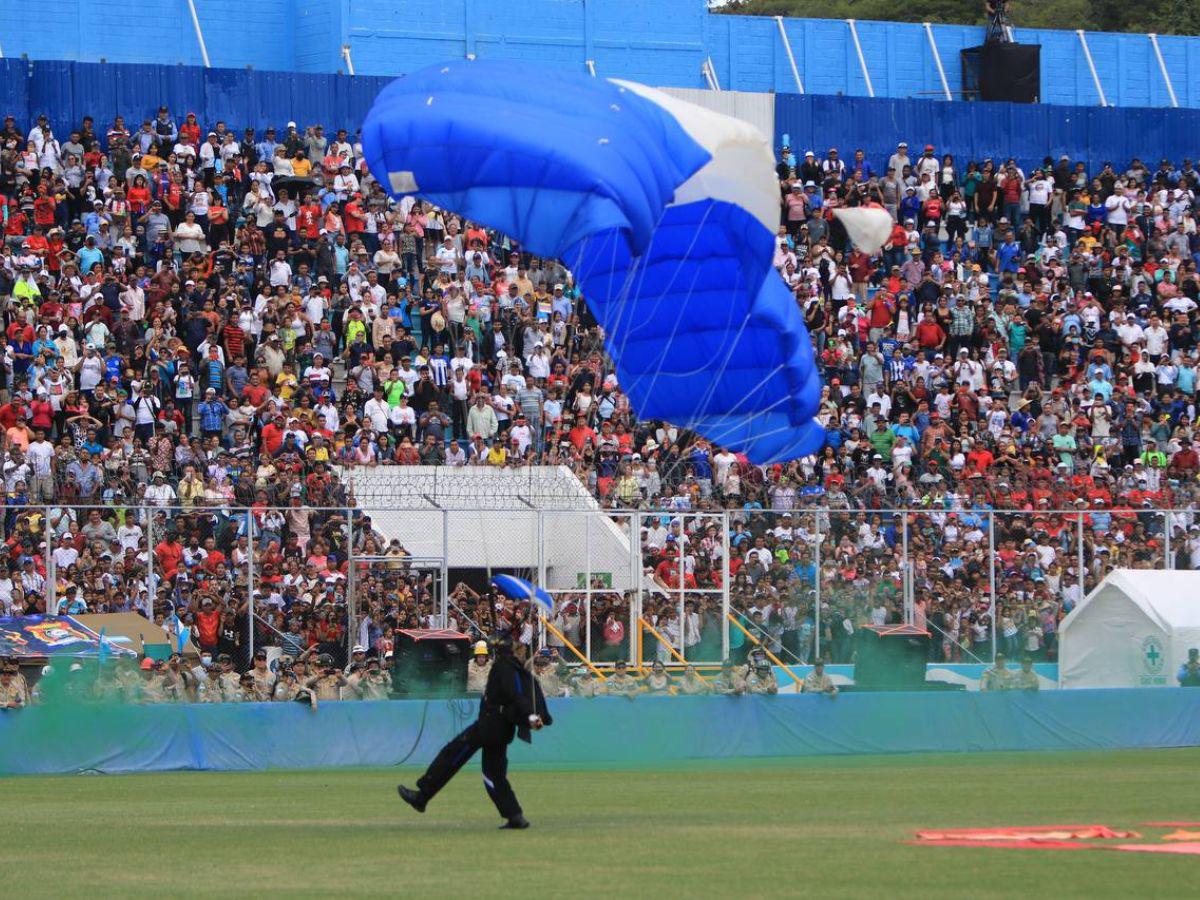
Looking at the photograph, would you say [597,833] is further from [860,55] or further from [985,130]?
[860,55]

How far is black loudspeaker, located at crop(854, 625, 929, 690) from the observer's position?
2817 centimetres

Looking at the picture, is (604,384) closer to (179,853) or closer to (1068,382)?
(1068,382)

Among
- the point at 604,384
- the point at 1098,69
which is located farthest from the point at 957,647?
Result: the point at 1098,69

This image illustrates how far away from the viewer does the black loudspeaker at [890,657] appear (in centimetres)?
2817

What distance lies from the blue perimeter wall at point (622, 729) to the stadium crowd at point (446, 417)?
3706 millimetres

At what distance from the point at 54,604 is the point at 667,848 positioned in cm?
1381

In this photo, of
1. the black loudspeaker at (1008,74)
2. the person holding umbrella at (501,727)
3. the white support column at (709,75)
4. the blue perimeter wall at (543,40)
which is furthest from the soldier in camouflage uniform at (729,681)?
the black loudspeaker at (1008,74)

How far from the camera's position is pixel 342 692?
24.2m

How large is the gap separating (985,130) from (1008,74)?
360cm

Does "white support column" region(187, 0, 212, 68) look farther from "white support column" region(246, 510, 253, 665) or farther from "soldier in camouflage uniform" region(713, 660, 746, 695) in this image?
"soldier in camouflage uniform" region(713, 660, 746, 695)

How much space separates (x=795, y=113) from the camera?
43719 millimetres

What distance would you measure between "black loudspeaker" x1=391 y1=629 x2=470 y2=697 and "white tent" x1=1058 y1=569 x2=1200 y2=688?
910 cm

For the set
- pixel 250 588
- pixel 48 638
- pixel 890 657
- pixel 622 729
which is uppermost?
pixel 250 588

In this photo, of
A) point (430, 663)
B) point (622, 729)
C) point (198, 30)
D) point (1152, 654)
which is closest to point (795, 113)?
point (198, 30)
